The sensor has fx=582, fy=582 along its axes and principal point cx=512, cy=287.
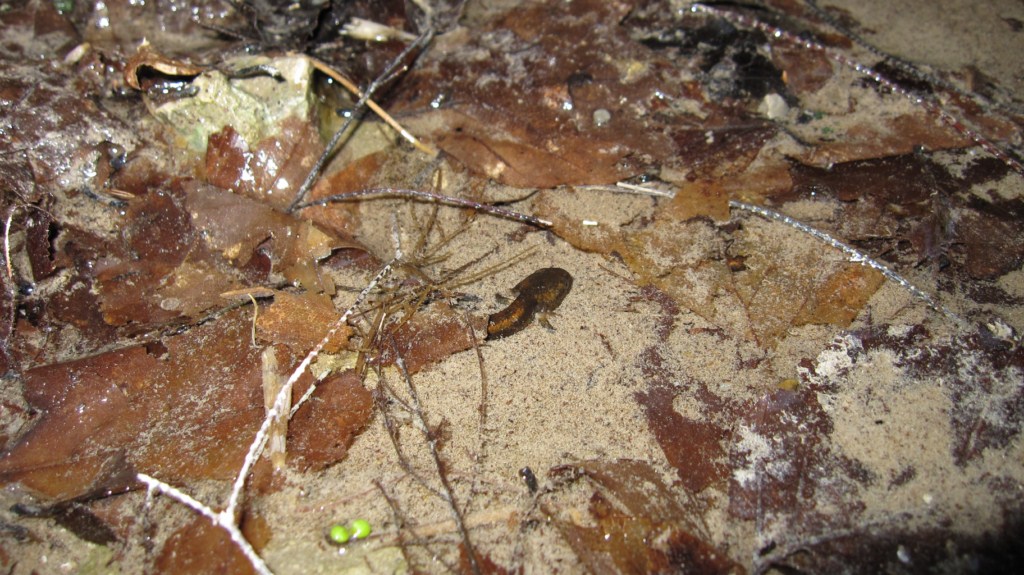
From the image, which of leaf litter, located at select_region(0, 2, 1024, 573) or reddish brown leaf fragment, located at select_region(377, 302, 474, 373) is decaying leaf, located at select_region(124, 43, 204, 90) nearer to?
leaf litter, located at select_region(0, 2, 1024, 573)

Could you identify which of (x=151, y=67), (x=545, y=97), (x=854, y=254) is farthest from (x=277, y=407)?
(x=854, y=254)

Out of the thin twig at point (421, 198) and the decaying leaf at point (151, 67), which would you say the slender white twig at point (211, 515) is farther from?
the decaying leaf at point (151, 67)

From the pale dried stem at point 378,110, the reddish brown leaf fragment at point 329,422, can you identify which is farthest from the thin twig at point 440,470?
the pale dried stem at point 378,110

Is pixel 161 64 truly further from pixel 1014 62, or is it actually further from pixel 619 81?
pixel 1014 62

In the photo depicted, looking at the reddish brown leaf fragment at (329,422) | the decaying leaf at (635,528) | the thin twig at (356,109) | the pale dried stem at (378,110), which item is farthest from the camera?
the pale dried stem at (378,110)

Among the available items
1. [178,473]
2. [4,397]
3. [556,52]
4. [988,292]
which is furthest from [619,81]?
[4,397]

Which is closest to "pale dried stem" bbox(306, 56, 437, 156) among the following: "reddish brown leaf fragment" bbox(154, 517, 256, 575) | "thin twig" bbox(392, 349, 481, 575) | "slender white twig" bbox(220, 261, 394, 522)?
"slender white twig" bbox(220, 261, 394, 522)
